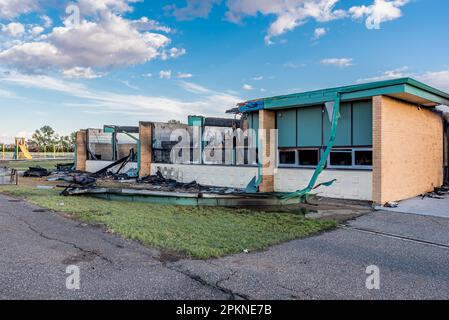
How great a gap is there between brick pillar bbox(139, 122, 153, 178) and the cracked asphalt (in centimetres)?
1292

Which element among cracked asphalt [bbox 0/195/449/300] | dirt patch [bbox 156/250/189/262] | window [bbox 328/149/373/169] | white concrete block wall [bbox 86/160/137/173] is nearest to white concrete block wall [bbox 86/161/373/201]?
window [bbox 328/149/373/169]

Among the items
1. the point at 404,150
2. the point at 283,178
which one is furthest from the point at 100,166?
the point at 404,150

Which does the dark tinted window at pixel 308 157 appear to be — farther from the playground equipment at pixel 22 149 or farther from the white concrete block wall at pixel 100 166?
the playground equipment at pixel 22 149

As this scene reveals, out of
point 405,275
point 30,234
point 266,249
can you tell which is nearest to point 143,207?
point 30,234

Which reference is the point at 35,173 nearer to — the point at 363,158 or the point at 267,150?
the point at 267,150

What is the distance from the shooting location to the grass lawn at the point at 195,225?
6074 mm

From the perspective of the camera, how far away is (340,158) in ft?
41.2

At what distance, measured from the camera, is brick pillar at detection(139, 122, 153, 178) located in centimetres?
2023

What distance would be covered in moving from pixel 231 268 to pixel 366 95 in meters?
8.33

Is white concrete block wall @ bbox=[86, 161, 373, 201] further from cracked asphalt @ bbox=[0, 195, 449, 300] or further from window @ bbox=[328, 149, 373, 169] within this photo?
cracked asphalt @ bbox=[0, 195, 449, 300]

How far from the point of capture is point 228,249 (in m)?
5.75

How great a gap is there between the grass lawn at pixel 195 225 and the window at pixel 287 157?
206 inches

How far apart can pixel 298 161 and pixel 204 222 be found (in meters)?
7.01
